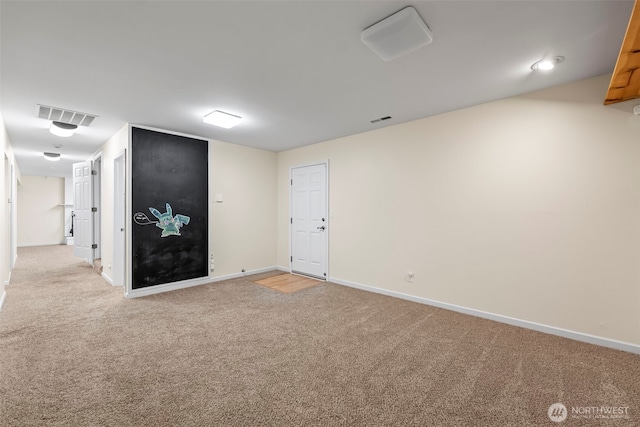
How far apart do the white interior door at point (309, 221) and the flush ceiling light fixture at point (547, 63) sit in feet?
10.6

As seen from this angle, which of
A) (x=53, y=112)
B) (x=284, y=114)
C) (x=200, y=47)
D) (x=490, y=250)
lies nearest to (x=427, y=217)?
(x=490, y=250)

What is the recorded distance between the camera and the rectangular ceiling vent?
3366mm

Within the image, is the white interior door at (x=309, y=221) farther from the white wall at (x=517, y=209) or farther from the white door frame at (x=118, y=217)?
the white door frame at (x=118, y=217)

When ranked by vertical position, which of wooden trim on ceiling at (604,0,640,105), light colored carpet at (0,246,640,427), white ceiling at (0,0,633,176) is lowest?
light colored carpet at (0,246,640,427)

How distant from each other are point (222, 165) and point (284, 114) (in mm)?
1967

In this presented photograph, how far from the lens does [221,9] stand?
1734 millimetres

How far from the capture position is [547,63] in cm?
237

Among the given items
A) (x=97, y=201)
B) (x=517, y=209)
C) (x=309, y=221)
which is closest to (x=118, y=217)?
(x=97, y=201)

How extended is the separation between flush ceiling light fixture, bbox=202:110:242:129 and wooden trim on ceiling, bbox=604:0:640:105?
11.7 feet

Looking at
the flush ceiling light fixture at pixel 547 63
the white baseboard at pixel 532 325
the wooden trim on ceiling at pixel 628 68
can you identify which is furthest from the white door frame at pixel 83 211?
the wooden trim on ceiling at pixel 628 68

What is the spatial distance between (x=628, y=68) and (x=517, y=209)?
1.47m

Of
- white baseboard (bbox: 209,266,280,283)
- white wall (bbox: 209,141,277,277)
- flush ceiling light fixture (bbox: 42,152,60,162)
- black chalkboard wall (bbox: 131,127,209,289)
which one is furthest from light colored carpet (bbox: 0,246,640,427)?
flush ceiling light fixture (bbox: 42,152,60,162)

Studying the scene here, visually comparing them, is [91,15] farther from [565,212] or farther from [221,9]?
[565,212]

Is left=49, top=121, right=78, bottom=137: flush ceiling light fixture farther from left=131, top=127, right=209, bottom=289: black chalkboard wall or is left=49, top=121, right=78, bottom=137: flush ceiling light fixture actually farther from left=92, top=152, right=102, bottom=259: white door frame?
left=92, top=152, right=102, bottom=259: white door frame
